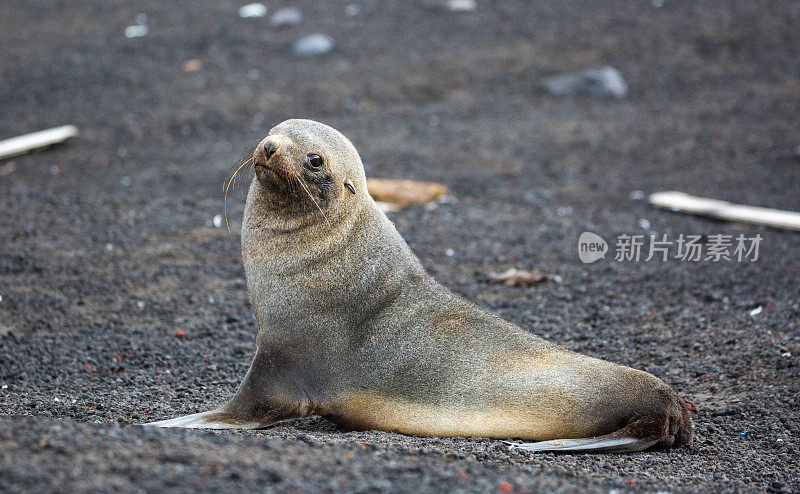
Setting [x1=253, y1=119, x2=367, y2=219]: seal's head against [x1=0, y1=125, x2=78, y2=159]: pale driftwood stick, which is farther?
[x1=0, y1=125, x2=78, y2=159]: pale driftwood stick

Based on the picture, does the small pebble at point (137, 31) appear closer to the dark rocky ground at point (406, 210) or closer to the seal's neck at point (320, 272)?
the dark rocky ground at point (406, 210)

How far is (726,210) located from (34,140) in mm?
8437

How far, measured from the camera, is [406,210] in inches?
346

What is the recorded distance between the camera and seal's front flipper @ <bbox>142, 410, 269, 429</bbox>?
4.03 m

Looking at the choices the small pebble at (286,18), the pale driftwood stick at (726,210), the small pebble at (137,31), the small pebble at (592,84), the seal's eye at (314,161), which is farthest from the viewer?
the small pebble at (286,18)

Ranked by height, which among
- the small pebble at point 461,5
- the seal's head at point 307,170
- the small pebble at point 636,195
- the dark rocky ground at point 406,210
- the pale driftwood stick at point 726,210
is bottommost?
the small pebble at point 636,195

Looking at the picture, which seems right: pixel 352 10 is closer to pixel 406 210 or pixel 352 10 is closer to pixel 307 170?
pixel 406 210

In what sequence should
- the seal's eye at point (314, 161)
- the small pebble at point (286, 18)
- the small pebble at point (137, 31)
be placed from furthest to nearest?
the small pebble at point (286, 18) → the small pebble at point (137, 31) → the seal's eye at point (314, 161)

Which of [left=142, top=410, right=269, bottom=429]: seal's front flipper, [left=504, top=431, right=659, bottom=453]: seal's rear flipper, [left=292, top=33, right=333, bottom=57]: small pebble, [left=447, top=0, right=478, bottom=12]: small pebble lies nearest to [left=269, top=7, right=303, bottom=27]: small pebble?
[left=292, top=33, right=333, bottom=57]: small pebble

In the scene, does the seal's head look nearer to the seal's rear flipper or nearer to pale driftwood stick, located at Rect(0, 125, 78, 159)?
the seal's rear flipper

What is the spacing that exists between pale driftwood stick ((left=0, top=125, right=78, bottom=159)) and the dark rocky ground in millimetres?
179

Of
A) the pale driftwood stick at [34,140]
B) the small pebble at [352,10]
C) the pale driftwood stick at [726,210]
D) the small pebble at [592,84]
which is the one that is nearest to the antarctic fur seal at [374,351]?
the pale driftwood stick at [726,210]

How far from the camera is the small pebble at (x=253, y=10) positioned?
52.0 ft

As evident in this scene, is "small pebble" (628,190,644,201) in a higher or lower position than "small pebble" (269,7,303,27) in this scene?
lower
